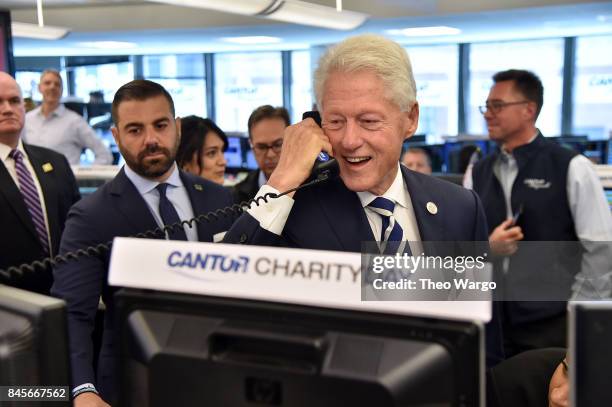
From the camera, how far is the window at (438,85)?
12594 mm

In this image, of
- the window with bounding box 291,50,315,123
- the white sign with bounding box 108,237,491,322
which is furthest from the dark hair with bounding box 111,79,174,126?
the window with bounding box 291,50,315,123

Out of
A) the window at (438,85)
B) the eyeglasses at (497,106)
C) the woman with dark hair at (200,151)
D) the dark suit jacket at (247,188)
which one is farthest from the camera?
the window at (438,85)

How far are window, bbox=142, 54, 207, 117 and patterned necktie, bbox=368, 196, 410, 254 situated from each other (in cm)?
1275

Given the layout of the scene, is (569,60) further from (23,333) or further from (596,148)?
(23,333)

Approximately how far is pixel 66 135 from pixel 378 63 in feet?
18.1

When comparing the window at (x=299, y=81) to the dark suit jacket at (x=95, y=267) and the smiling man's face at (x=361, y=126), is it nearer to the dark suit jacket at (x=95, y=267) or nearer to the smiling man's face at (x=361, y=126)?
the dark suit jacket at (x=95, y=267)

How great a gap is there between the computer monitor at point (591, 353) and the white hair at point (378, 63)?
0.80m

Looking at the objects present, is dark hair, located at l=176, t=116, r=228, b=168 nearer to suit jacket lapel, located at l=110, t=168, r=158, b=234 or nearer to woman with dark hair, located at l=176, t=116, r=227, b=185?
woman with dark hair, located at l=176, t=116, r=227, b=185

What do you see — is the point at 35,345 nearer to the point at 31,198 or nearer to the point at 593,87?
the point at 31,198

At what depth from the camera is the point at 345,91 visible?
4.85 feet

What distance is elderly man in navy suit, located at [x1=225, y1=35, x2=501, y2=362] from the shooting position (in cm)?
148

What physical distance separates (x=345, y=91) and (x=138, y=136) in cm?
91

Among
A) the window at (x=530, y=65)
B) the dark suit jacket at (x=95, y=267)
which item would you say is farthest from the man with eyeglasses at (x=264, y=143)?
the window at (x=530, y=65)

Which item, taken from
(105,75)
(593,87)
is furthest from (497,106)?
(105,75)
